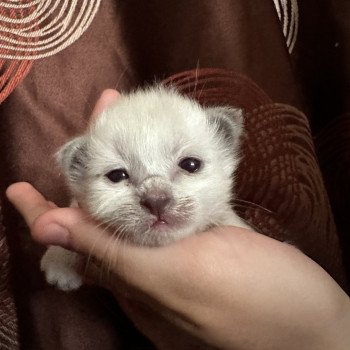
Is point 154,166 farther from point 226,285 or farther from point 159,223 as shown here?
point 226,285

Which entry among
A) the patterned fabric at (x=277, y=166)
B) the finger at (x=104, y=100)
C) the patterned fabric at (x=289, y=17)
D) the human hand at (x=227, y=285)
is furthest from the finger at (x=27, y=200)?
the patterned fabric at (x=289, y=17)

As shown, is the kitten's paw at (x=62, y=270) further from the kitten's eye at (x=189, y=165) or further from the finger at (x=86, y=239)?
the kitten's eye at (x=189, y=165)

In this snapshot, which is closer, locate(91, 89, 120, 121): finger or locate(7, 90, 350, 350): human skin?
locate(7, 90, 350, 350): human skin

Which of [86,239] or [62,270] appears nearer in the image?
[86,239]

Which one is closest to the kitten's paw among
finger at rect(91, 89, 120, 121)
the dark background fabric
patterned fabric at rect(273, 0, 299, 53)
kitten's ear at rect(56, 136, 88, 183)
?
the dark background fabric

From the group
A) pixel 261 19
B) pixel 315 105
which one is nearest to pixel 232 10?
pixel 261 19

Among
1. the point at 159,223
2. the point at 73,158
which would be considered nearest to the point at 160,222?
the point at 159,223

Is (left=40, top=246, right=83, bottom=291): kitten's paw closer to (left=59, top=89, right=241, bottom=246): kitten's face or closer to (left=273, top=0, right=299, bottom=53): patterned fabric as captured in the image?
(left=59, top=89, right=241, bottom=246): kitten's face
